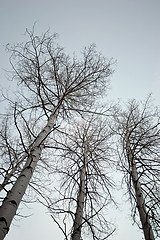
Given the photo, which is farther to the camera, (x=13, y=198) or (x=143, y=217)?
Answer: (x=143, y=217)

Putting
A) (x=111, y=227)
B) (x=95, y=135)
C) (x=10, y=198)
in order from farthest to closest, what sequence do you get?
(x=95, y=135) → (x=111, y=227) → (x=10, y=198)

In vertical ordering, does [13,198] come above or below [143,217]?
below

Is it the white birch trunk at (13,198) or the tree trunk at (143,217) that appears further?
the tree trunk at (143,217)

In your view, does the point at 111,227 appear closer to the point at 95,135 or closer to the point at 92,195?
the point at 92,195

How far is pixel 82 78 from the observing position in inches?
214

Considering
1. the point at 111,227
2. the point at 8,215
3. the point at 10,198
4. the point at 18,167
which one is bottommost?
the point at 8,215

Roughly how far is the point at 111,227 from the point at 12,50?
18.2ft

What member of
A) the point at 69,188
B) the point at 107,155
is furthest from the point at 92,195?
the point at 107,155

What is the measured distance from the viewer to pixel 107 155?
19.7 feet

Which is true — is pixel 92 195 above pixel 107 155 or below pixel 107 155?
below

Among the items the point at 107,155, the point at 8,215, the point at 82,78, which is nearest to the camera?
the point at 8,215

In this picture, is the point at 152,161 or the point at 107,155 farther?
the point at 107,155

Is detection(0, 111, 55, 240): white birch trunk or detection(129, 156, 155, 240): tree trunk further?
detection(129, 156, 155, 240): tree trunk

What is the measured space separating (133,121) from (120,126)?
1.89ft
